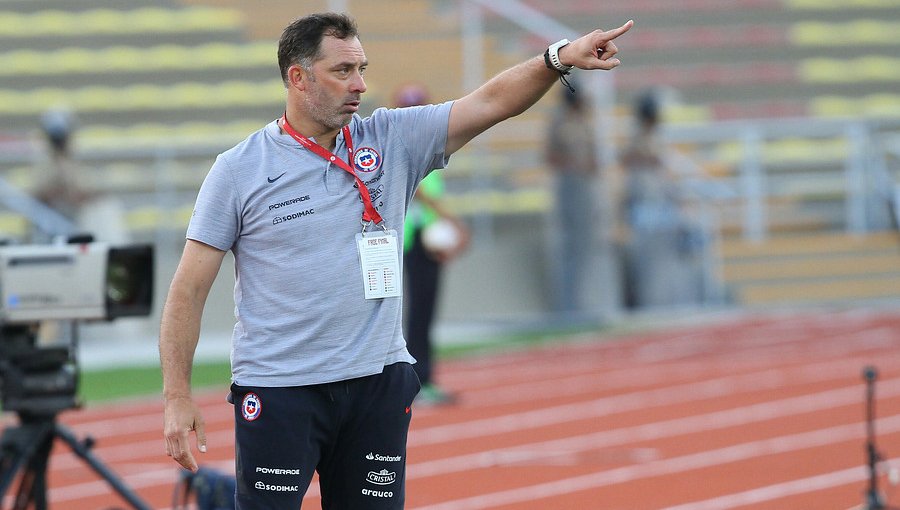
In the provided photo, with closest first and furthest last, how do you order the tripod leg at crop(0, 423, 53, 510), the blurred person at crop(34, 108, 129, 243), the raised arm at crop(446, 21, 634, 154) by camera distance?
the raised arm at crop(446, 21, 634, 154)
the tripod leg at crop(0, 423, 53, 510)
the blurred person at crop(34, 108, 129, 243)

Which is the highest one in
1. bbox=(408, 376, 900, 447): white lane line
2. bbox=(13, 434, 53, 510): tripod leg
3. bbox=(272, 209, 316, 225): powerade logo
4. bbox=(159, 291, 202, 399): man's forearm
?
bbox=(272, 209, 316, 225): powerade logo

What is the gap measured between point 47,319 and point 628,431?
4.30 metres

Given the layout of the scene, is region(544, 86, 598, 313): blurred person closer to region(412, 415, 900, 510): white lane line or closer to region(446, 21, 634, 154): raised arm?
region(412, 415, 900, 510): white lane line

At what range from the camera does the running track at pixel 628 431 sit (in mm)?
7082

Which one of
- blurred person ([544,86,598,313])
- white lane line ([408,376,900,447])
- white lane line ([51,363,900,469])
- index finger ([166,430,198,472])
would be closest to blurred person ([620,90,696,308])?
blurred person ([544,86,598,313])

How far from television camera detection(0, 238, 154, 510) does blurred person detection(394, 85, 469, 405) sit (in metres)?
3.38

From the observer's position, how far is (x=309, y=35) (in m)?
3.99

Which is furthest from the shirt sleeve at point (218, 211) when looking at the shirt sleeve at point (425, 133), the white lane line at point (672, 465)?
the white lane line at point (672, 465)

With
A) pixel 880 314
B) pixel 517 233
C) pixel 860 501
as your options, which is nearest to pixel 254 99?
pixel 517 233

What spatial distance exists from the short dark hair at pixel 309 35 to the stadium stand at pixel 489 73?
9.78m

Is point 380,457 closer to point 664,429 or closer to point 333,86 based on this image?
point 333,86

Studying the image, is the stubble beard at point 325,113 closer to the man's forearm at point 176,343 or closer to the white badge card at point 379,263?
the white badge card at point 379,263

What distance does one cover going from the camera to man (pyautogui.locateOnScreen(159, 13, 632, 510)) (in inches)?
155

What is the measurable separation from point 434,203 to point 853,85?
1335 cm
